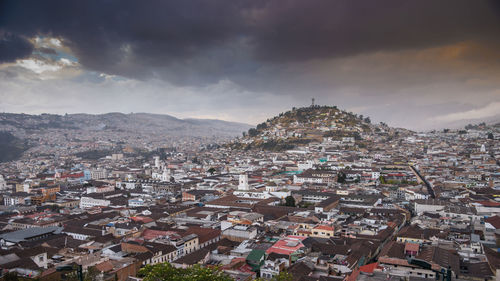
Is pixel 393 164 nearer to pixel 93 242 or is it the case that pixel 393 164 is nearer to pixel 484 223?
pixel 484 223

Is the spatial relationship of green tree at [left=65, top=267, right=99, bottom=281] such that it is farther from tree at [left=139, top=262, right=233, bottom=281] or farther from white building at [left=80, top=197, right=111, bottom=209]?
white building at [left=80, top=197, right=111, bottom=209]

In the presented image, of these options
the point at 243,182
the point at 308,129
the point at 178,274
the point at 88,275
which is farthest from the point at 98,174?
the point at 178,274

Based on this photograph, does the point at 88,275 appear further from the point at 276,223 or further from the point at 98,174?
the point at 98,174

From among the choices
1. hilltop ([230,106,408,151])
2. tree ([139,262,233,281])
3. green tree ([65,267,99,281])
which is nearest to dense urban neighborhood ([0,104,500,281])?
green tree ([65,267,99,281])

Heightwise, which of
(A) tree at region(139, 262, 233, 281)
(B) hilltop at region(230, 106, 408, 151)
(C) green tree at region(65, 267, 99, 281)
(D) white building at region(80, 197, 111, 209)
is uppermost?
(B) hilltop at region(230, 106, 408, 151)

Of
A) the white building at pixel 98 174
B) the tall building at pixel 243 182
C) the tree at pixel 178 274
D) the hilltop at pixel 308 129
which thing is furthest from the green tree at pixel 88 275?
the hilltop at pixel 308 129

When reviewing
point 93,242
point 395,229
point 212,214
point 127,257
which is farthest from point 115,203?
point 395,229

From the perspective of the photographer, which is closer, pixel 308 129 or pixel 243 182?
pixel 243 182

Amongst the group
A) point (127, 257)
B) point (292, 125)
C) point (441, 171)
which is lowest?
point (127, 257)
